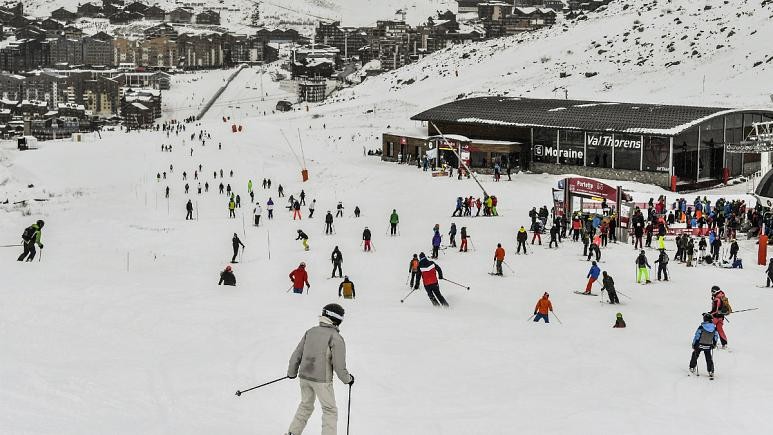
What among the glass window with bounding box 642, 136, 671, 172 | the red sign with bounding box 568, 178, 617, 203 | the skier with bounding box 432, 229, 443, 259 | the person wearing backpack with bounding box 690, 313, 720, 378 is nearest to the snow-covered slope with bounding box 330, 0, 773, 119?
the glass window with bounding box 642, 136, 671, 172

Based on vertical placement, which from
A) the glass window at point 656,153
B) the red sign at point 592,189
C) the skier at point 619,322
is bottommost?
the skier at point 619,322

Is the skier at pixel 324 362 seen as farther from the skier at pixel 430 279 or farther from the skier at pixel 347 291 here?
the skier at pixel 347 291

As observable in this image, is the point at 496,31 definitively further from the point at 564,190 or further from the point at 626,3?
the point at 564,190

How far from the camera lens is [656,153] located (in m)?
40.7

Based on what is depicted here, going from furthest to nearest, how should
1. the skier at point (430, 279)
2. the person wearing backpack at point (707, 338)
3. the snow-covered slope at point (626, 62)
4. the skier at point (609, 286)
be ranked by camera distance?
the snow-covered slope at point (626, 62), the skier at point (609, 286), the skier at point (430, 279), the person wearing backpack at point (707, 338)

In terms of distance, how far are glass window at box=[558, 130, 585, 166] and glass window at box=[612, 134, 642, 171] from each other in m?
1.66

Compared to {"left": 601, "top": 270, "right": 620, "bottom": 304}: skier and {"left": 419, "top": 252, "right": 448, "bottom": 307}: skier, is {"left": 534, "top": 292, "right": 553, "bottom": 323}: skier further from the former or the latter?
{"left": 601, "top": 270, "right": 620, "bottom": 304}: skier

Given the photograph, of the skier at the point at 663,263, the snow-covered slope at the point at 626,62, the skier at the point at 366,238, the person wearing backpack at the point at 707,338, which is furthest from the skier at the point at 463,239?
the snow-covered slope at the point at 626,62

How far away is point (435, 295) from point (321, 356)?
351 inches

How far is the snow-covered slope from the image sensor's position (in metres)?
62.8

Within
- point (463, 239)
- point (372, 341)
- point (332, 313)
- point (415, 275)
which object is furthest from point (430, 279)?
point (332, 313)

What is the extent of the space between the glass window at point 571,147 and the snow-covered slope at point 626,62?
16053 mm

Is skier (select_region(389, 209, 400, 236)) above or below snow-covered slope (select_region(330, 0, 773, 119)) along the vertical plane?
below

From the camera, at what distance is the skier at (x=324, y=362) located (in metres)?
7.83
